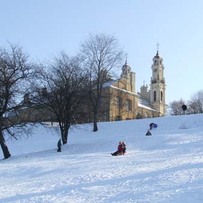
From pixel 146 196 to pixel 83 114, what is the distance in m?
27.8

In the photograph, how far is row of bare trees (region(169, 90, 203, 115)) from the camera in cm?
9731

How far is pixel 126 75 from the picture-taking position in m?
83.0

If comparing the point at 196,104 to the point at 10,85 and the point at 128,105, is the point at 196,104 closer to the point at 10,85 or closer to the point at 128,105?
the point at 128,105

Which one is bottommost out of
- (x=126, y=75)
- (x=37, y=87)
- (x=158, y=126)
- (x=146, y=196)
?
(x=146, y=196)

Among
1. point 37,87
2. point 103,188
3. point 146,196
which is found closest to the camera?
point 146,196

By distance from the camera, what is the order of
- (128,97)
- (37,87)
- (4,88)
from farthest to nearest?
(128,97), (37,87), (4,88)

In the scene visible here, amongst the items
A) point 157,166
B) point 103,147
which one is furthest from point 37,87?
point 157,166

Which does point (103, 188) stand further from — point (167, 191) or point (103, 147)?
point (103, 147)

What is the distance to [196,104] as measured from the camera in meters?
100

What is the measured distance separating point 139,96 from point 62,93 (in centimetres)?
5947

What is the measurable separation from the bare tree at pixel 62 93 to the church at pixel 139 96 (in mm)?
21016

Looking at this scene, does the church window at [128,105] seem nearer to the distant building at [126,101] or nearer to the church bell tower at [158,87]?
the distant building at [126,101]

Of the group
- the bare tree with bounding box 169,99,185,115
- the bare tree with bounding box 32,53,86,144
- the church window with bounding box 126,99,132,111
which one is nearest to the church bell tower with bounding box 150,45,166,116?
the bare tree with bounding box 169,99,185,115

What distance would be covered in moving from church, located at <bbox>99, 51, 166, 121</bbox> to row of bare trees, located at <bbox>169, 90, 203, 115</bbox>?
3627 millimetres
